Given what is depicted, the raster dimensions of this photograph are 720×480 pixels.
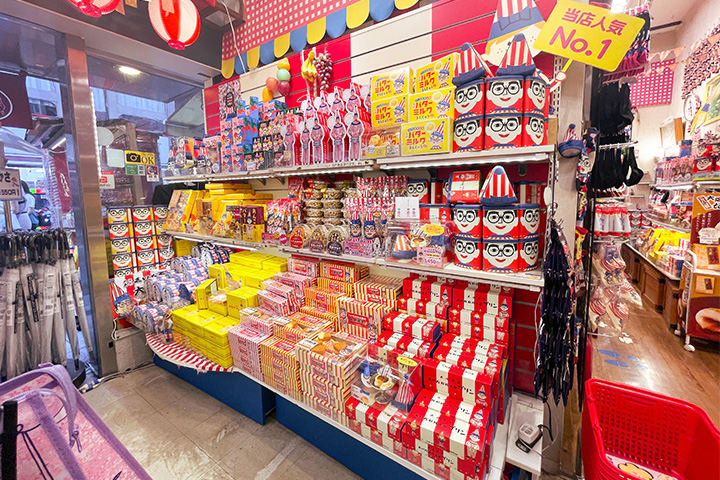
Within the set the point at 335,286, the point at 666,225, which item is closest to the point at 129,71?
the point at 335,286

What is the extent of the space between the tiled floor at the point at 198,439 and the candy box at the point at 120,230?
4.75 ft

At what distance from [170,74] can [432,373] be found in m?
4.05

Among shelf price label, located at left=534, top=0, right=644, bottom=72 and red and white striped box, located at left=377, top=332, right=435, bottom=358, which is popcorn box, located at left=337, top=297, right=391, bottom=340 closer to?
red and white striped box, located at left=377, top=332, right=435, bottom=358

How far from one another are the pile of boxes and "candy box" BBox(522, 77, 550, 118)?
12.1 ft

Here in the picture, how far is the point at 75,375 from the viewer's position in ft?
9.29

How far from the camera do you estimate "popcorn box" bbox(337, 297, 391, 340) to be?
1.95 meters

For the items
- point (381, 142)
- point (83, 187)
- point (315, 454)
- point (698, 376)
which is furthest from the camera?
point (698, 376)

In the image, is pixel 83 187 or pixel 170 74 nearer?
pixel 83 187

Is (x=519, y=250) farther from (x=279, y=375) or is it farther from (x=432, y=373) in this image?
(x=279, y=375)

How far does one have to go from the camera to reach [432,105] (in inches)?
65.6

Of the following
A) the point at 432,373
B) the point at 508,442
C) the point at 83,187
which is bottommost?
the point at 508,442

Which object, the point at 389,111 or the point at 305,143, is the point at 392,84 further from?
the point at 305,143

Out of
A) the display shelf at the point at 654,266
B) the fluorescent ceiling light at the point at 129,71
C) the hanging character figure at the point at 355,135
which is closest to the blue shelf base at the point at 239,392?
the hanging character figure at the point at 355,135

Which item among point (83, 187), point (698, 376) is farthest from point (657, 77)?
point (83, 187)
